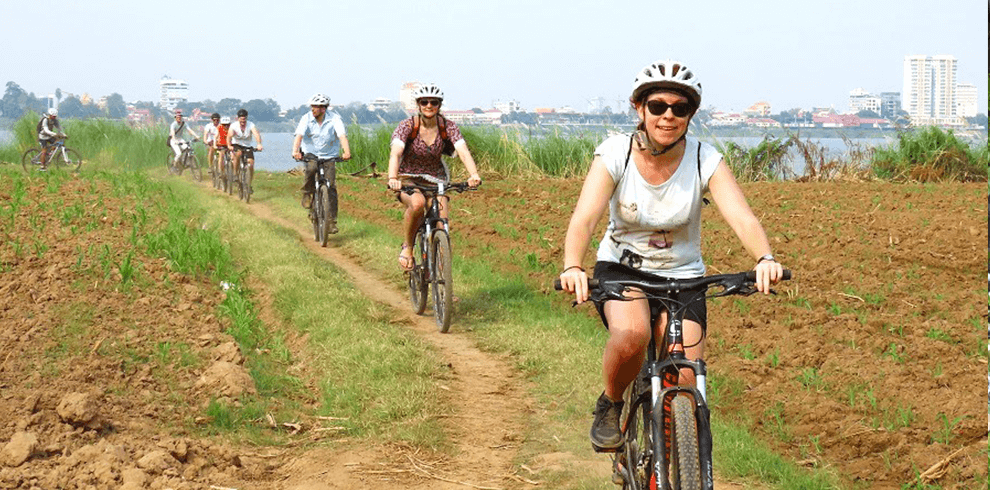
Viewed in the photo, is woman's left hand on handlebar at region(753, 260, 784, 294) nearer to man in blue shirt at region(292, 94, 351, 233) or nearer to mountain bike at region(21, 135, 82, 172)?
man in blue shirt at region(292, 94, 351, 233)

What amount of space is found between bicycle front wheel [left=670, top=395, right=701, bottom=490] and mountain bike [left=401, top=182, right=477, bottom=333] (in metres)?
5.44

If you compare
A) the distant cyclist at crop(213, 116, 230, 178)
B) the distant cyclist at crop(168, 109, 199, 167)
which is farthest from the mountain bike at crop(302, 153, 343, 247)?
the distant cyclist at crop(168, 109, 199, 167)

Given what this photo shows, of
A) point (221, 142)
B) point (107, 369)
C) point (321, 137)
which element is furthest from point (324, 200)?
point (221, 142)

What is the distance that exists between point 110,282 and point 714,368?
5.59m

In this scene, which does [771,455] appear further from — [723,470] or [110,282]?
[110,282]

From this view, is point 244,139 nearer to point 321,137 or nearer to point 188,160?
point 321,137

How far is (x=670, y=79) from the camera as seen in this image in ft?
14.6

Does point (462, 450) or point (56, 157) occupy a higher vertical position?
point (56, 157)

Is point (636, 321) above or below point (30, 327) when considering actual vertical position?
above

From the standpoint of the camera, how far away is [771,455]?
19.8ft

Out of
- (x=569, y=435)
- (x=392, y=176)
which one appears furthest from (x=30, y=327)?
(x=569, y=435)

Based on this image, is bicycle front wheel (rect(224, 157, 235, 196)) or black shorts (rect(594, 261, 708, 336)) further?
bicycle front wheel (rect(224, 157, 235, 196))

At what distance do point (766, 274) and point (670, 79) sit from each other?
2.77 feet

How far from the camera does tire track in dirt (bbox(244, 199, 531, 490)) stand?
602 centimetres
